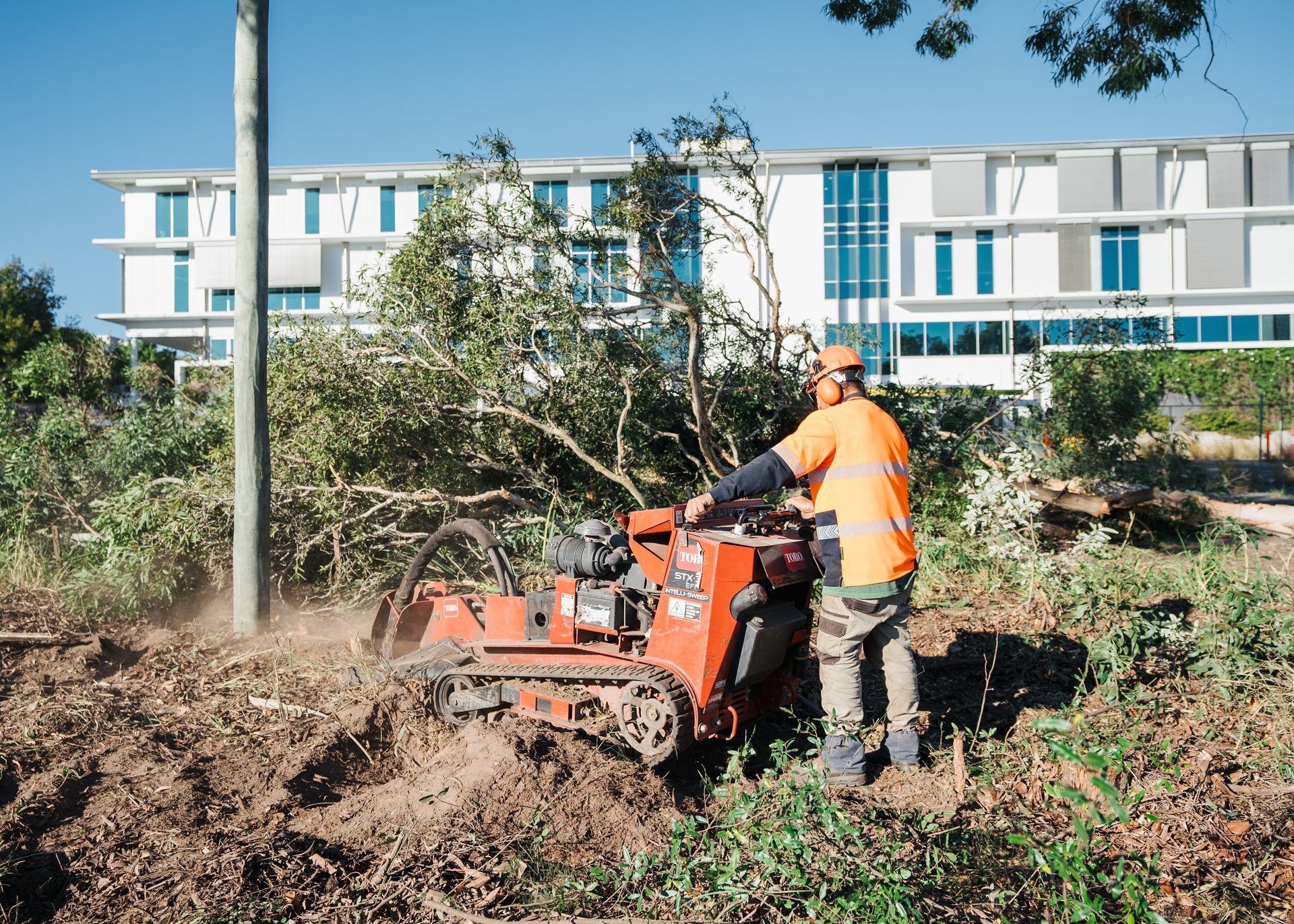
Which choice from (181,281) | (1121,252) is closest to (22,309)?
(181,281)

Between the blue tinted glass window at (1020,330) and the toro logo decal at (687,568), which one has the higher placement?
the blue tinted glass window at (1020,330)

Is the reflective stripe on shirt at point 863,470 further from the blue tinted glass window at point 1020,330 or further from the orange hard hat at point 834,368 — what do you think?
the blue tinted glass window at point 1020,330

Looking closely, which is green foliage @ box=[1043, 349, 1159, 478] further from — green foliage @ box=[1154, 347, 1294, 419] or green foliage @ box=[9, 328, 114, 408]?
green foliage @ box=[1154, 347, 1294, 419]

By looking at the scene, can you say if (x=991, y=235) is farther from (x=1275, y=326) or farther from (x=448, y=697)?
(x=448, y=697)

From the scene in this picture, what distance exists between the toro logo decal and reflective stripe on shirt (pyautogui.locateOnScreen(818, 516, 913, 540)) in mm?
670

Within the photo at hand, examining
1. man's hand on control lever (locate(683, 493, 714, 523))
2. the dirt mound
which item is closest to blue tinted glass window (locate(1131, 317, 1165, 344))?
man's hand on control lever (locate(683, 493, 714, 523))

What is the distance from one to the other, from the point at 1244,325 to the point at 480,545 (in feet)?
131

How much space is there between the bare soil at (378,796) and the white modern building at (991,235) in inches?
1220

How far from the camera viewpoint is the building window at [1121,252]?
36.5 metres

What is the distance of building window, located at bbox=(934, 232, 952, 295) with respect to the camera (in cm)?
3659

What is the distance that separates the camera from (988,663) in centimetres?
588

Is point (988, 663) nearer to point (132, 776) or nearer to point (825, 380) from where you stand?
point (825, 380)

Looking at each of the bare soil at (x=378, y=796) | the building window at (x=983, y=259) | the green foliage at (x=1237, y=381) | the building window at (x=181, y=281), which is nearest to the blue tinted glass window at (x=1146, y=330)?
the bare soil at (x=378, y=796)

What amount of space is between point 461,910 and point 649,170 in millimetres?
7148
